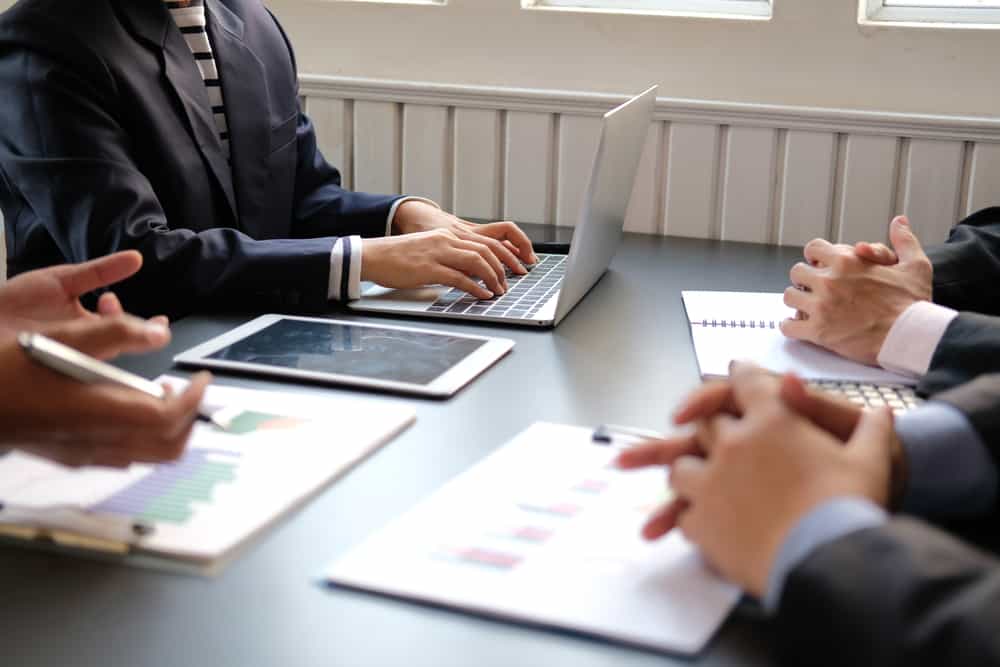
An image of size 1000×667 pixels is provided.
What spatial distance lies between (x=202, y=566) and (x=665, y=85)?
1.67 m

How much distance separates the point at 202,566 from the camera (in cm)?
72

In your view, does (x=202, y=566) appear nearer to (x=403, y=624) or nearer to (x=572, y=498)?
(x=403, y=624)

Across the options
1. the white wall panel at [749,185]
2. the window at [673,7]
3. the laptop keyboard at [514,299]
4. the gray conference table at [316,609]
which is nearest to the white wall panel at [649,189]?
the white wall panel at [749,185]

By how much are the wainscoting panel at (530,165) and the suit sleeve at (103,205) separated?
89cm

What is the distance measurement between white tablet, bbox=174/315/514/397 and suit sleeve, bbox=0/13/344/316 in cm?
10

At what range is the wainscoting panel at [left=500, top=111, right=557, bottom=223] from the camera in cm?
224

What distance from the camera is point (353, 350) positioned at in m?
1.17

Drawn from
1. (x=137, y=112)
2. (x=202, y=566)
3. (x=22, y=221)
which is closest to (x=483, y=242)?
(x=137, y=112)

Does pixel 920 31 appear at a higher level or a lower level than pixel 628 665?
higher

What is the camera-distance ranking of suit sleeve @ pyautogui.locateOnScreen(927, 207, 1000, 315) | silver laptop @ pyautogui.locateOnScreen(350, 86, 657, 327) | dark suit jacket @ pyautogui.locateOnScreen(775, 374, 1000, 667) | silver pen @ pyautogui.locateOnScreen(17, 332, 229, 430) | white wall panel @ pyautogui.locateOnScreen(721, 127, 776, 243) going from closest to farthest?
dark suit jacket @ pyautogui.locateOnScreen(775, 374, 1000, 667), silver pen @ pyautogui.locateOnScreen(17, 332, 229, 430), silver laptop @ pyautogui.locateOnScreen(350, 86, 657, 327), suit sleeve @ pyautogui.locateOnScreen(927, 207, 1000, 315), white wall panel @ pyautogui.locateOnScreen(721, 127, 776, 243)

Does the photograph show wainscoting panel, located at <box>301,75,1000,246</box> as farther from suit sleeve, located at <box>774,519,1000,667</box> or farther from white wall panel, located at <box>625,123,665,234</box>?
suit sleeve, located at <box>774,519,1000,667</box>

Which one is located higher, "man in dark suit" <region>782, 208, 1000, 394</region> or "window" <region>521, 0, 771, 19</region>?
"window" <region>521, 0, 771, 19</region>

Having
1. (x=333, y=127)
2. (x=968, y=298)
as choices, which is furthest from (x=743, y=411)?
(x=333, y=127)

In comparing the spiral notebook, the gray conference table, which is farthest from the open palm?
the spiral notebook
